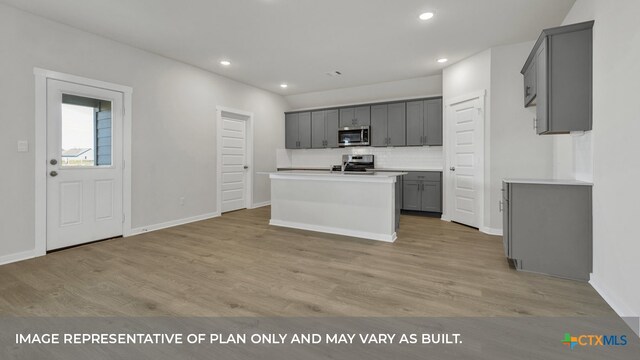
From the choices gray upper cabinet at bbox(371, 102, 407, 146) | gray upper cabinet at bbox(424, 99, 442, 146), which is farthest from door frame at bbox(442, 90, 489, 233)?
gray upper cabinet at bbox(371, 102, 407, 146)

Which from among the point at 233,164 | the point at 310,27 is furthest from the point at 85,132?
the point at 310,27

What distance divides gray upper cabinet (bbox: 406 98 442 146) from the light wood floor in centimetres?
266

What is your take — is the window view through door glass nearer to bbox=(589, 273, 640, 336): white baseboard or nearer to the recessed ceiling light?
the recessed ceiling light

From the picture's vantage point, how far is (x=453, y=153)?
5.11m

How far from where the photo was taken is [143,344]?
5.58 ft

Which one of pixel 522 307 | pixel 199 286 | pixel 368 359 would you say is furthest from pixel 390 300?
pixel 199 286

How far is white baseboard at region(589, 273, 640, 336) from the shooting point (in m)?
1.83

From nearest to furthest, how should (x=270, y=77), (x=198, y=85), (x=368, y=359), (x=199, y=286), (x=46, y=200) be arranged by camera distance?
(x=368, y=359)
(x=199, y=286)
(x=46, y=200)
(x=198, y=85)
(x=270, y=77)

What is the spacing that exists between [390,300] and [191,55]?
4681 mm

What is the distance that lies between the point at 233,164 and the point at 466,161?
15.2 feet

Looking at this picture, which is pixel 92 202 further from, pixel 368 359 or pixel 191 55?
pixel 368 359

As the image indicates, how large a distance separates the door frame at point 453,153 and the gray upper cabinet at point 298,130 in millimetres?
3486

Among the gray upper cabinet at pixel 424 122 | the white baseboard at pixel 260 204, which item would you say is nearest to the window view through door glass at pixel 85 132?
the white baseboard at pixel 260 204

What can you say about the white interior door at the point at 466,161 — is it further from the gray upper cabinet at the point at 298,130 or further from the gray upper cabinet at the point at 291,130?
the gray upper cabinet at the point at 291,130
